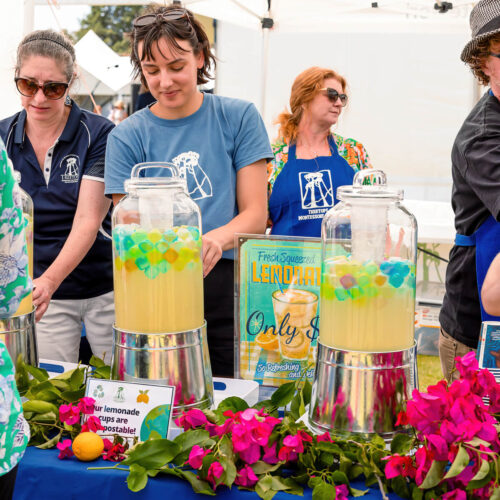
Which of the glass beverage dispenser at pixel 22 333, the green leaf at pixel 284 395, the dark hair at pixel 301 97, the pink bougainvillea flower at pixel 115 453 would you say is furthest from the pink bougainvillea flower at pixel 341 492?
the dark hair at pixel 301 97

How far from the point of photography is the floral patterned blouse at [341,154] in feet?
10.0

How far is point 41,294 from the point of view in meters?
1.59

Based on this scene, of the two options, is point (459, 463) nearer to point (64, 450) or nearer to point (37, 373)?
point (64, 450)

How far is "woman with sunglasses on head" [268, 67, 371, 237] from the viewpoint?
2945mm

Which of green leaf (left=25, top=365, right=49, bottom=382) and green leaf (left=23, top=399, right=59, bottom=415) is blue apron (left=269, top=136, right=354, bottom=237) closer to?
green leaf (left=25, top=365, right=49, bottom=382)

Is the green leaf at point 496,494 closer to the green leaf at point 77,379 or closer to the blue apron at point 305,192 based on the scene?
the green leaf at point 77,379

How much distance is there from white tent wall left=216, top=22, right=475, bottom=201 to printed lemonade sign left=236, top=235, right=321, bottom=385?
3.24 metres

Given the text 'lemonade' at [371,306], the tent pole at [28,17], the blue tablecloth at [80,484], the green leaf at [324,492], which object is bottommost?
the blue tablecloth at [80,484]

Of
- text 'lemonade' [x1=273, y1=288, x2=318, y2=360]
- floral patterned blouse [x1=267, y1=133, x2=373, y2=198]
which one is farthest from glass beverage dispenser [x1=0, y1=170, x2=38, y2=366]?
floral patterned blouse [x1=267, y1=133, x2=373, y2=198]

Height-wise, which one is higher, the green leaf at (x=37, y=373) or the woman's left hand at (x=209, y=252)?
the woman's left hand at (x=209, y=252)

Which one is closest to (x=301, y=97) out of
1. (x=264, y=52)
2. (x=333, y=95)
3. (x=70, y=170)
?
(x=333, y=95)

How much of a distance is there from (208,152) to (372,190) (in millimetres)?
692

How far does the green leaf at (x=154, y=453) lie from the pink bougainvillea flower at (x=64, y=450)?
0.12 metres

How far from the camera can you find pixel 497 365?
44.3 inches
